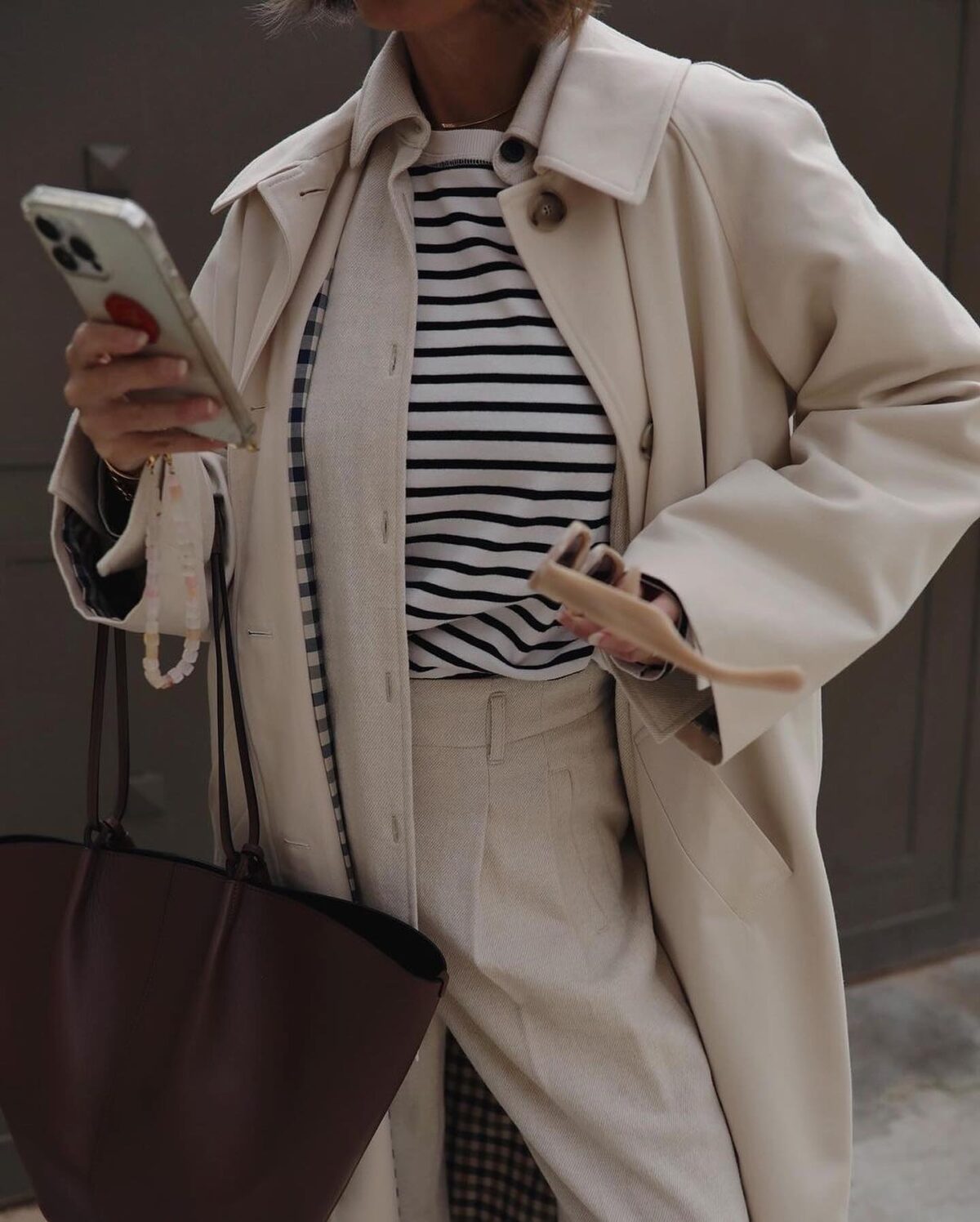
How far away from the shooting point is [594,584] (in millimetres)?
714

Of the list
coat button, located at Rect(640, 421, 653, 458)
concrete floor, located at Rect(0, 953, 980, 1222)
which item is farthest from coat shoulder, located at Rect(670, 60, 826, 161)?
concrete floor, located at Rect(0, 953, 980, 1222)

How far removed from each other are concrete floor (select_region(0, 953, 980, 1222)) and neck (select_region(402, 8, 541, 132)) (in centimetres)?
175

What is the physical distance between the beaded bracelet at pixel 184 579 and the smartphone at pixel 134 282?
0.47 ft

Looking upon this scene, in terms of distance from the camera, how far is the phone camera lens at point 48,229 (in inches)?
29.4

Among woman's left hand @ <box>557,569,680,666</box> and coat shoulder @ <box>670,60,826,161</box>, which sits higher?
coat shoulder @ <box>670,60,826,161</box>

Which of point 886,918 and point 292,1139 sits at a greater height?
point 292,1139

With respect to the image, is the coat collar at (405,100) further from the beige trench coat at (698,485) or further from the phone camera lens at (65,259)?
the phone camera lens at (65,259)

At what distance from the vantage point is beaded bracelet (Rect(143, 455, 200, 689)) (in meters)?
0.98

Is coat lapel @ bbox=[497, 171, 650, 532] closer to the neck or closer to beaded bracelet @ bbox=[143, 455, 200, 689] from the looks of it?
the neck

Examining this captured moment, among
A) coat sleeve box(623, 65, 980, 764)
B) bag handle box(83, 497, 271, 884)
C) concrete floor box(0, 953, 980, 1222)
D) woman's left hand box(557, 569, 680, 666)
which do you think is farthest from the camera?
concrete floor box(0, 953, 980, 1222)

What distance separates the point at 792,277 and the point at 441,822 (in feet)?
1.69

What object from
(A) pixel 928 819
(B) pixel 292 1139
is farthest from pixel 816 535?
(A) pixel 928 819

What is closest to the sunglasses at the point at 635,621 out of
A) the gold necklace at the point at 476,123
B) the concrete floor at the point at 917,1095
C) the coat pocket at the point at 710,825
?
the coat pocket at the point at 710,825

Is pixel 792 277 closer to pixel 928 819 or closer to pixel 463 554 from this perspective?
pixel 463 554
